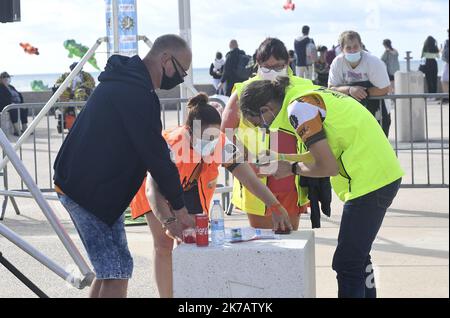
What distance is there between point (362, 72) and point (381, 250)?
2.24 metres

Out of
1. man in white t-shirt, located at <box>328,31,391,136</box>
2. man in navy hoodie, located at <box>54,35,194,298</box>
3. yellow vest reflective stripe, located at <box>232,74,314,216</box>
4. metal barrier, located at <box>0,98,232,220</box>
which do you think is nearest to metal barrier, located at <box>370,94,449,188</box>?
man in white t-shirt, located at <box>328,31,391,136</box>

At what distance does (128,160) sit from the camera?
212 inches

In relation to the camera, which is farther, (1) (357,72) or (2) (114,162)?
(1) (357,72)

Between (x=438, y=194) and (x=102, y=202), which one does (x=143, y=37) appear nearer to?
(x=438, y=194)

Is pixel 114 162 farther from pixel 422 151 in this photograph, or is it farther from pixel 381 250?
pixel 422 151

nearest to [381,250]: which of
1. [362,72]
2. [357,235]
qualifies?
[362,72]

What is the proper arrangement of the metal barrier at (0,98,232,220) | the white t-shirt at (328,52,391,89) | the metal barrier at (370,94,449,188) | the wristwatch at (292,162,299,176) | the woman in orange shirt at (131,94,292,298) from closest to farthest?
the wristwatch at (292,162,299,176) < the woman in orange shirt at (131,94,292,298) < the white t-shirt at (328,52,391,89) < the metal barrier at (0,98,232,220) < the metal barrier at (370,94,449,188)

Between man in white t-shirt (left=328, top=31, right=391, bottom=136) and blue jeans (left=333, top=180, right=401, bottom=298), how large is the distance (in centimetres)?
438

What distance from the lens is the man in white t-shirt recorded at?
33.0 feet

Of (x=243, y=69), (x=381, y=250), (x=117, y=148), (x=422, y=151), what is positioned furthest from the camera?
(x=243, y=69)

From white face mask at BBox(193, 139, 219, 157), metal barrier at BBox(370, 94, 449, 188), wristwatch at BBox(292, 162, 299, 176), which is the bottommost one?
metal barrier at BBox(370, 94, 449, 188)

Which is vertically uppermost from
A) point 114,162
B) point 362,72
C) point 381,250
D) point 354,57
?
point 354,57

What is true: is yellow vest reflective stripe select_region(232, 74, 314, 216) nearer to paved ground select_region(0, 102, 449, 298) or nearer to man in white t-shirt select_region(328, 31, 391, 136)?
paved ground select_region(0, 102, 449, 298)

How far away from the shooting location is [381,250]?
27.9ft
